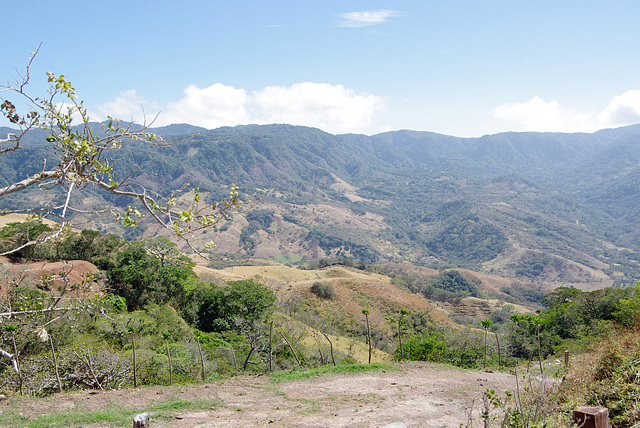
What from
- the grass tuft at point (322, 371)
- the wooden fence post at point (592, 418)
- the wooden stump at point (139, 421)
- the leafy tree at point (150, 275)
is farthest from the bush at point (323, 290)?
the wooden fence post at point (592, 418)

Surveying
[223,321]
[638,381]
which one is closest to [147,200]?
[638,381]

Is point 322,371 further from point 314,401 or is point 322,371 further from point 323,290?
point 323,290

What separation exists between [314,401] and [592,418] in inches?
266

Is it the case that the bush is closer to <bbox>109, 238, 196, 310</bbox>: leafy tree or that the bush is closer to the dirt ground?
<bbox>109, 238, 196, 310</bbox>: leafy tree

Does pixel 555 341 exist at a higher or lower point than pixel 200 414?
lower

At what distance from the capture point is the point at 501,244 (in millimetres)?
146875

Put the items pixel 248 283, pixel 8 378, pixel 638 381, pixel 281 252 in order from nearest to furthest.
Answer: pixel 638 381, pixel 8 378, pixel 248 283, pixel 281 252

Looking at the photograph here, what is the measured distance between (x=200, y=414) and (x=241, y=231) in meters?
142

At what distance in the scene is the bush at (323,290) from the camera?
4227cm

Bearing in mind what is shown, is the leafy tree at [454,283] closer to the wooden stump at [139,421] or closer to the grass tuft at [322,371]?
the grass tuft at [322,371]

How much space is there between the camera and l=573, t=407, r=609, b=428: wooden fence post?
3340mm

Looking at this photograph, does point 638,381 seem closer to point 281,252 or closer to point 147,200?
point 147,200

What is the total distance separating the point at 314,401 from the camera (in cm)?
912

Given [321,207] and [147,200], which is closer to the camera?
[147,200]
